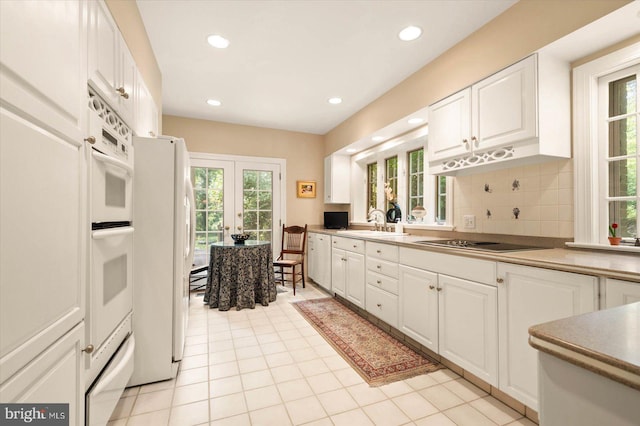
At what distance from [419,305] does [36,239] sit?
2.22 metres

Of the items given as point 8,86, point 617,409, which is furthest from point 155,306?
point 617,409

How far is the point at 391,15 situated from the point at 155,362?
9.60 ft

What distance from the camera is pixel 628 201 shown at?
5.57 ft

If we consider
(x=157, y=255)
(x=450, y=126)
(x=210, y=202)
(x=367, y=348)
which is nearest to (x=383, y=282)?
(x=367, y=348)

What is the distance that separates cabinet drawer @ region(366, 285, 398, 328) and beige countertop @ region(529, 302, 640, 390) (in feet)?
6.59

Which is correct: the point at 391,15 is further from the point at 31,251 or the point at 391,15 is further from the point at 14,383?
the point at 14,383

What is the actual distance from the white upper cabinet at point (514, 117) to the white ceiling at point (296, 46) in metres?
0.50

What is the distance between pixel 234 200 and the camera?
455cm

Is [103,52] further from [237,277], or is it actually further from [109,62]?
[237,277]

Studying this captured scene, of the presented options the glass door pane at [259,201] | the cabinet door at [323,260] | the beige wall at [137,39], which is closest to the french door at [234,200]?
the glass door pane at [259,201]

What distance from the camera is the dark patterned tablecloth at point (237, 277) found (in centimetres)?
344

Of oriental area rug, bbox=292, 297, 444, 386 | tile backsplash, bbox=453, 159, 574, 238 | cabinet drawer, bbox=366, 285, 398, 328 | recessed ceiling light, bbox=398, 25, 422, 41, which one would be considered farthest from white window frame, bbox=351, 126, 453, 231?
oriental area rug, bbox=292, 297, 444, 386

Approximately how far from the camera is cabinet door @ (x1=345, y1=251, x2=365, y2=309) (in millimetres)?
3117

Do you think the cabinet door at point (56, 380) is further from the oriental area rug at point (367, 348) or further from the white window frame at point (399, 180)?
the white window frame at point (399, 180)
